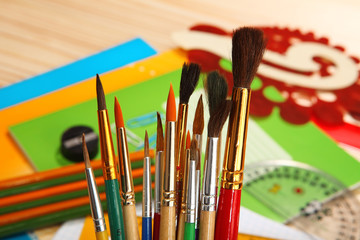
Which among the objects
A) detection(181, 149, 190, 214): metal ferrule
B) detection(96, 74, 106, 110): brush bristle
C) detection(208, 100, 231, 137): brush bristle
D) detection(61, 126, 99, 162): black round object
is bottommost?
detection(181, 149, 190, 214): metal ferrule

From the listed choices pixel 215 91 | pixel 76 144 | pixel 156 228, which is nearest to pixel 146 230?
pixel 156 228

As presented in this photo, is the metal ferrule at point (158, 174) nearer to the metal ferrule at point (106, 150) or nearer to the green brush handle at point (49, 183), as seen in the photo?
the metal ferrule at point (106, 150)

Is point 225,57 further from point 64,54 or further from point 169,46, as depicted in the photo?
point 64,54

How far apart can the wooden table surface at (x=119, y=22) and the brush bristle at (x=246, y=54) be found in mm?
457

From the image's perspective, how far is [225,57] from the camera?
29.0 inches

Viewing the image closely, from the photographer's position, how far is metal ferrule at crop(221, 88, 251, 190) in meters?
0.32

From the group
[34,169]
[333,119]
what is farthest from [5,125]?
[333,119]

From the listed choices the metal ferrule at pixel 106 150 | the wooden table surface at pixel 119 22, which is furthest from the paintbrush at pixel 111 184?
the wooden table surface at pixel 119 22

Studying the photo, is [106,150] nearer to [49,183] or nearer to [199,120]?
[199,120]

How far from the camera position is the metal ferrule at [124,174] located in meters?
0.32

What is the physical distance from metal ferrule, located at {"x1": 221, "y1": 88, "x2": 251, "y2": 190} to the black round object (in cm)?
27

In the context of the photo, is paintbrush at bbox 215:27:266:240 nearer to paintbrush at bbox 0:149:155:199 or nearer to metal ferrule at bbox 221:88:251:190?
metal ferrule at bbox 221:88:251:190

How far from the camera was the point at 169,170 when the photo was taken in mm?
311

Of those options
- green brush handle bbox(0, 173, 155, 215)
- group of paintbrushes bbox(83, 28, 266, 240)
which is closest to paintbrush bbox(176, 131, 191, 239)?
group of paintbrushes bbox(83, 28, 266, 240)
